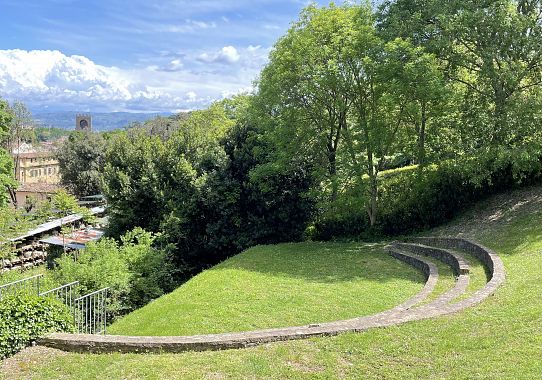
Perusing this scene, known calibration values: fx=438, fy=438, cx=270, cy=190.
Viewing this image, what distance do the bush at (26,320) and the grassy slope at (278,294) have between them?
2.22 metres

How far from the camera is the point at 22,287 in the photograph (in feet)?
33.0

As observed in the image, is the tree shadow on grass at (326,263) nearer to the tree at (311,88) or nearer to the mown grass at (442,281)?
the mown grass at (442,281)

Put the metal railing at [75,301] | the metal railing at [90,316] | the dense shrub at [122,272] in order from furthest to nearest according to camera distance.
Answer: the dense shrub at [122,272], the metal railing at [90,316], the metal railing at [75,301]

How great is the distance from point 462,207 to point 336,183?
6.31 m

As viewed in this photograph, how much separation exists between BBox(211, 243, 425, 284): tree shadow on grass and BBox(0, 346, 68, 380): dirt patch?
7.84 metres

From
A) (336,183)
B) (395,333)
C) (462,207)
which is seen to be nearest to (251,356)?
(395,333)

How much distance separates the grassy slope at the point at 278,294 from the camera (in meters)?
10.6

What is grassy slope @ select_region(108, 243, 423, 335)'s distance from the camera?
10.6 meters

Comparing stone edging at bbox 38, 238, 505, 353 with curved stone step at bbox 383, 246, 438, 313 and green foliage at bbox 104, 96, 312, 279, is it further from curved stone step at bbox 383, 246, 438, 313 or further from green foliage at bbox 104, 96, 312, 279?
green foliage at bbox 104, 96, 312, 279

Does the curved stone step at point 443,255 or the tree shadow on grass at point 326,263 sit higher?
the curved stone step at point 443,255

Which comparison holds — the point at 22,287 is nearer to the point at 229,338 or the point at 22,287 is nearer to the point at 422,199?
the point at 229,338

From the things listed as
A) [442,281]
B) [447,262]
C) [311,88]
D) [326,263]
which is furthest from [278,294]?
[311,88]

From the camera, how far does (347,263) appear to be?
16.0m

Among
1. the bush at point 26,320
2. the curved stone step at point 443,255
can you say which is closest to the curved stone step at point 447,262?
the curved stone step at point 443,255
